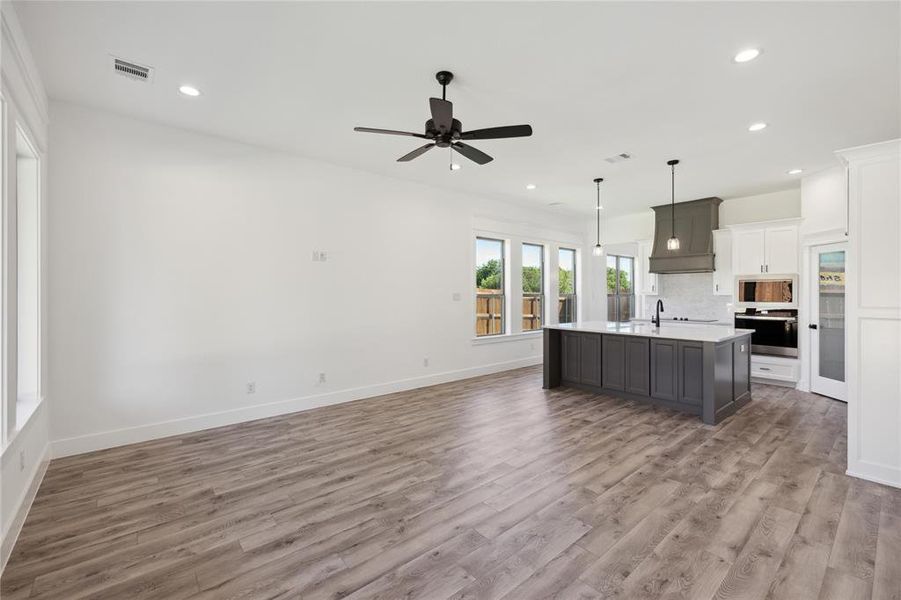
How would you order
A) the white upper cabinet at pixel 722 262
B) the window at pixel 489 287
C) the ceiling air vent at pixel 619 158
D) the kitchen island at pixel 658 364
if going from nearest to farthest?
the kitchen island at pixel 658 364 → the ceiling air vent at pixel 619 158 → the white upper cabinet at pixel 722 262 → the window at pixel 489 287

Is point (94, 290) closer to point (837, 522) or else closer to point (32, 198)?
point (32, 198)

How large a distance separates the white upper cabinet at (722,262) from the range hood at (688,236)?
0.33 ft

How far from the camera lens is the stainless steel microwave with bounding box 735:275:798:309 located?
5680 mm

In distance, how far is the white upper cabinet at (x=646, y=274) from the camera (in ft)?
24.8

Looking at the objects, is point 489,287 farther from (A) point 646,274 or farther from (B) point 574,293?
(A) point 646,274

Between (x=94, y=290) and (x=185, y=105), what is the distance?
1.81m

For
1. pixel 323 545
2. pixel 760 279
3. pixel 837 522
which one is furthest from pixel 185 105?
pixel 760 279

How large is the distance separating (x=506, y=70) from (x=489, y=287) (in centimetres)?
448

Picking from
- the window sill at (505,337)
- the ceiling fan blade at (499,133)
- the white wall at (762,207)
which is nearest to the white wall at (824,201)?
the white wall at (762,207)

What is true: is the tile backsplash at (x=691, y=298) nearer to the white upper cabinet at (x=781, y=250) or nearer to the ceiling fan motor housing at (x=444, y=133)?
the white upper cabinet at (x=781, y=250)

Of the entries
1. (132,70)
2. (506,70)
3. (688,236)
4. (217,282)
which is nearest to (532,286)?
(688,236)

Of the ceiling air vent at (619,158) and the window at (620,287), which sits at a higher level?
the ceiling air vent at (619,158)

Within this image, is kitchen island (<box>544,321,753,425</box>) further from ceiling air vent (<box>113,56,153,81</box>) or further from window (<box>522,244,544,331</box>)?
ceiling air vent (<box>113,56,153,81</box>)

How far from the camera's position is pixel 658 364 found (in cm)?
473
